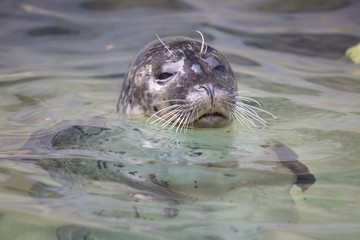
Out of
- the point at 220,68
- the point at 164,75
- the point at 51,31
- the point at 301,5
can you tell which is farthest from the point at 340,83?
the point at 51,31

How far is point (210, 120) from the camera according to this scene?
12.5 feet

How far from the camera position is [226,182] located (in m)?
2.84

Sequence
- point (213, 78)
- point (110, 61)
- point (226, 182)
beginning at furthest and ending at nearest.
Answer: point (110, 61) → point (213, 78) → point (226, 182)

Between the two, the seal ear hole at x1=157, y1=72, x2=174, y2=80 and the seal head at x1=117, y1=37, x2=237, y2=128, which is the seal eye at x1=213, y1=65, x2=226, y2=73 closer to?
the seal head at x1=117, y1=37, x2=237, y2=128

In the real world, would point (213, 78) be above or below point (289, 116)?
above

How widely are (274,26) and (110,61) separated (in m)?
2.61

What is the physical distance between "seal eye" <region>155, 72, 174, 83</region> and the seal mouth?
0.44 meters

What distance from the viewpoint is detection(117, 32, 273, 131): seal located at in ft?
12.5

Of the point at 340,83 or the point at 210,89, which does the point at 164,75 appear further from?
the point at 340,83

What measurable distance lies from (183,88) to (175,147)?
2.07 feet

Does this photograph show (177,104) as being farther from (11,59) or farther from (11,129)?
(11,59)

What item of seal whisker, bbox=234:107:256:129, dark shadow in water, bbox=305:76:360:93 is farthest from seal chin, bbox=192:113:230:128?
dark shadow in water, bbox=305:76:360:93

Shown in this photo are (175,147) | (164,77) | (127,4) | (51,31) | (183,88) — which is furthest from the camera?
(127,4)

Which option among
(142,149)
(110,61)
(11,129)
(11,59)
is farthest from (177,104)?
(11,59)
